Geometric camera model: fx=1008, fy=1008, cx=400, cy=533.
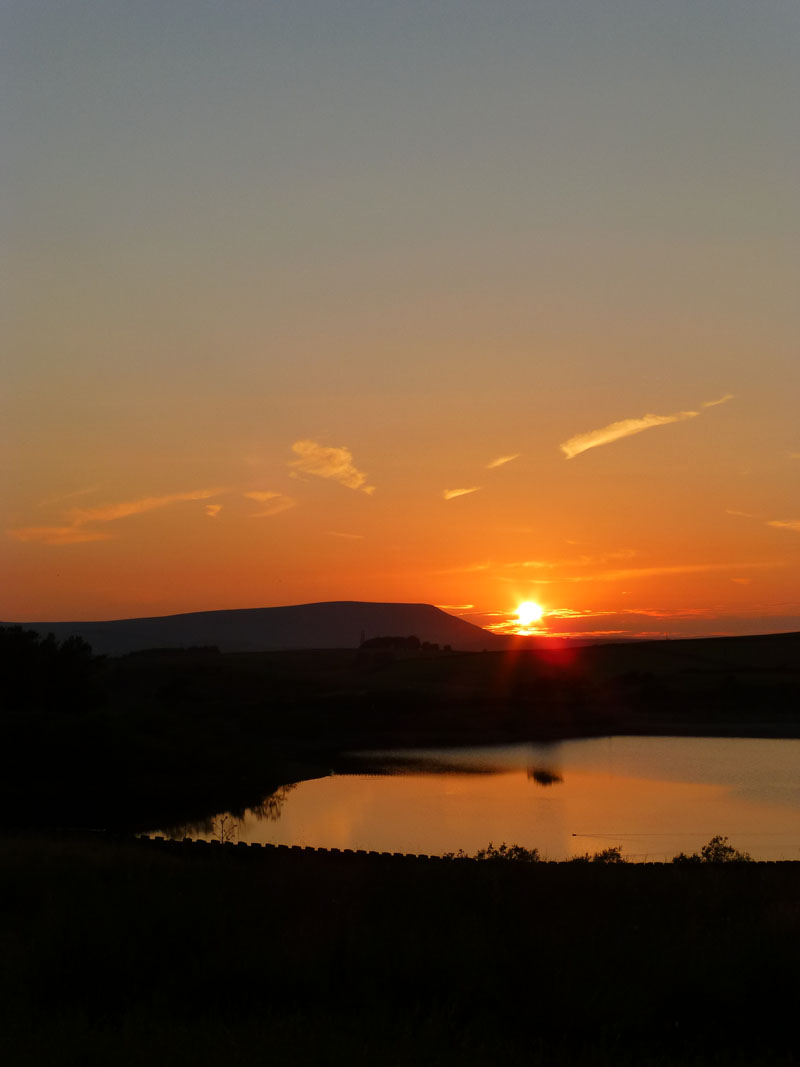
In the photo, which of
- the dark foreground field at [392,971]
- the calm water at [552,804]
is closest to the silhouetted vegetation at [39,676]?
the calm water at [552,804]

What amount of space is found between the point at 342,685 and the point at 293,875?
9441cm

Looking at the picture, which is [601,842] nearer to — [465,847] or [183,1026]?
[465,847]

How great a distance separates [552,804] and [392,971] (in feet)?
123

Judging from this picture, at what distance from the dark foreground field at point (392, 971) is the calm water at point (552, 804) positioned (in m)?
22.6

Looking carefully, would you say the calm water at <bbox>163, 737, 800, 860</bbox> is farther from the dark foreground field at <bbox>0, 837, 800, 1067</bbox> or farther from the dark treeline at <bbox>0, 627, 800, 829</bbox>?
the dark foreground field at <bbox>0, 837, 800, 1067</bbox>

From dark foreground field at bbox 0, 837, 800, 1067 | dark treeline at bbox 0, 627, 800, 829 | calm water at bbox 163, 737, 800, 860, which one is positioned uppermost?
dark foreground field at bbox 0, 837, 800, 1067

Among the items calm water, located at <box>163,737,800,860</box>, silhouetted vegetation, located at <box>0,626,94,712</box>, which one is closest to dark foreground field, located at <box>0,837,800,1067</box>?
calm water, located at <box>163,737,800,860</box>

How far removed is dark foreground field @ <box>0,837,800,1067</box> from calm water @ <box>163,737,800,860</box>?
74.1ft

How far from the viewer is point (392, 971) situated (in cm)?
856

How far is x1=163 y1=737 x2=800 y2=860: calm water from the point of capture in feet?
116

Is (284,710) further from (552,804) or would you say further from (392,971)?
(392,971)

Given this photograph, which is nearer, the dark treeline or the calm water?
the calm water

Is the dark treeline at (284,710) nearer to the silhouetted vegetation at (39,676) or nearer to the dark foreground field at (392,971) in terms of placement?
the silhouetted vegetation at (39,676)

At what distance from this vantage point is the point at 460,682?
106 m
